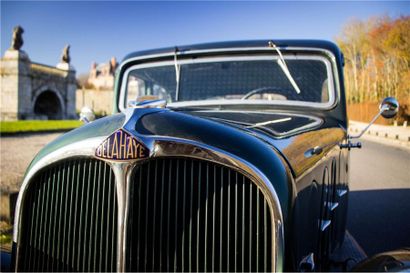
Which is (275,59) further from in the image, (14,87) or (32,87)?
(32,87)

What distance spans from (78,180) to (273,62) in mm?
1934

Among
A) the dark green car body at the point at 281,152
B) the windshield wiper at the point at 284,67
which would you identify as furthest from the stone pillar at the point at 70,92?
the dark green car body at the point at 281,152

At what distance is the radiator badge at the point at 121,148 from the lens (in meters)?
1.42

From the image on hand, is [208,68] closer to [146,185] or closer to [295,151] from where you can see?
[295,151]

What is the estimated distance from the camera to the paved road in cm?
277

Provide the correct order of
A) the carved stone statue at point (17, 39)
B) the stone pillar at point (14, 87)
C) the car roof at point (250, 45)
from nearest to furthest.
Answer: the car roof at point (250, 45)
the stone pillar at point (14, 87)
the carved stone statue at point (17, 39)

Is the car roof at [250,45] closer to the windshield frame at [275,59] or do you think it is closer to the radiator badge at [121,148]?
the windshield frame at [275,59]

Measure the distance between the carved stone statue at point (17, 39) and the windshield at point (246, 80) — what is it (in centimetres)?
3325

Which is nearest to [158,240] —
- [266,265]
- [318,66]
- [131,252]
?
[131,252]

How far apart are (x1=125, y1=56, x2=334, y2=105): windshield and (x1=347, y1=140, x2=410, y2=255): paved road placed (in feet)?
2.79

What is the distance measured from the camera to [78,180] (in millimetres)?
1568

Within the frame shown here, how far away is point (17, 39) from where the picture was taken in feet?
106

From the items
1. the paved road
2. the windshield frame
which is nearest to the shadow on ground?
the paved road

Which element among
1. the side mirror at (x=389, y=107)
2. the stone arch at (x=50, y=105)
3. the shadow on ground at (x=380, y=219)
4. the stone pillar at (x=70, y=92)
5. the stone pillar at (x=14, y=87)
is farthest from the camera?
the stone pillar at (x=70, y=92)
